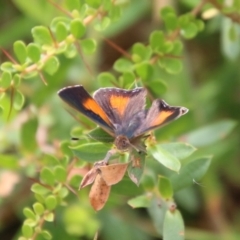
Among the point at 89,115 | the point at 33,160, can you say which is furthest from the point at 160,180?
the point at 33,160

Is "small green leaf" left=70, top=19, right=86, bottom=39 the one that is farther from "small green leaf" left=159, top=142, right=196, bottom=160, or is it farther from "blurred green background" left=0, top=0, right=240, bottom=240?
"blurred green background" left=0, top=0, right=240, bottom=240

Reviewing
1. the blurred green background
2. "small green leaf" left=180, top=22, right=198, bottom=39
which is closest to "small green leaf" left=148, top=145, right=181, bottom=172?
"small green leaf" left=180, top=22, right=198, bottom=39

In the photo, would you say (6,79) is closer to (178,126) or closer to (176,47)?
(176,47)

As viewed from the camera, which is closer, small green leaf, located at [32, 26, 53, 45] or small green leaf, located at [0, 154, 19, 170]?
small green leaf, located at [32, 26, 53, 45]

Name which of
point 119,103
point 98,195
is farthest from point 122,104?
point 98,195

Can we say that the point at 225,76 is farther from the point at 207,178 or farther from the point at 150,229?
the point at 150,229
